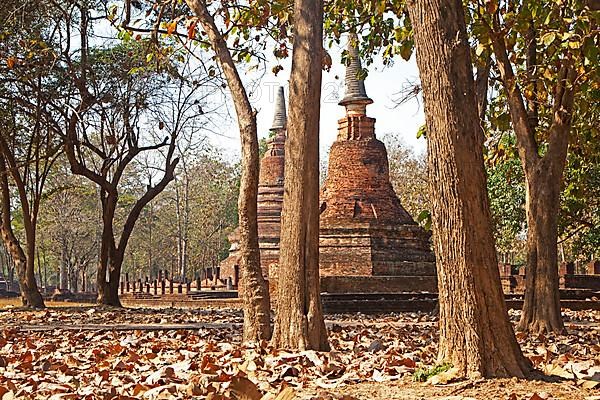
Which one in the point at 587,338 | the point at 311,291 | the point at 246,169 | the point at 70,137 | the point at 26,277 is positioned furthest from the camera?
the point at 26,277

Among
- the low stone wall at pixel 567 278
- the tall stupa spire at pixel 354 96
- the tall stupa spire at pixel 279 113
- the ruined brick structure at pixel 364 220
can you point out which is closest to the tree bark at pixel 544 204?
the low stone wall at pixel 567 278

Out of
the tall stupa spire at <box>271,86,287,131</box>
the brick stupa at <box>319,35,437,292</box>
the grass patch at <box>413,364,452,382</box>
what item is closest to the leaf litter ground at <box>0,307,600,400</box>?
the grass patch at <box>413,364,452,382</box>

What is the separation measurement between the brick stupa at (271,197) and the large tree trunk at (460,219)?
29743 mm

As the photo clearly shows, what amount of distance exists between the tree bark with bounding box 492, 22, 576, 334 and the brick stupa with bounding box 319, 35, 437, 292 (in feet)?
45.2

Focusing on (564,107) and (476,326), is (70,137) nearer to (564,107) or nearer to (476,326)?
(564,107)

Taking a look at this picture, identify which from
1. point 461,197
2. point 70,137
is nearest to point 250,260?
point 461,197

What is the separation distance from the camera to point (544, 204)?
35.0ft

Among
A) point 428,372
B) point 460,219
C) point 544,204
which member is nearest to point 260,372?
point 428,372

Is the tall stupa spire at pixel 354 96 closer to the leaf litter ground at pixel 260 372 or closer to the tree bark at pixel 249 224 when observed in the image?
the leaf litter ground at pixel 260 372

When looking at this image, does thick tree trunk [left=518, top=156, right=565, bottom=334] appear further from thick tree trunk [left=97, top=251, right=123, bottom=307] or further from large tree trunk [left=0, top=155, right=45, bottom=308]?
thick tree trunk [left=97, top=251, right=123, bottom=307]

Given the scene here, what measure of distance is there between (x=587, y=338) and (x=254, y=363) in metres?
5.55

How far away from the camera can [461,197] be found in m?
5.21

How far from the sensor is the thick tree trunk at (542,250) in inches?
416

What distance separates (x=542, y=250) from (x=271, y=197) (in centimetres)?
2898
